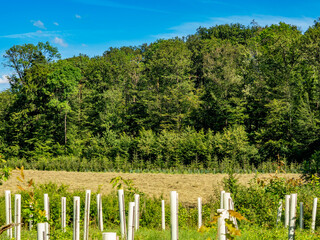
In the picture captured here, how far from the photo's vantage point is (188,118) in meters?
41.6

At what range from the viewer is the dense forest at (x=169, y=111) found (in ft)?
109

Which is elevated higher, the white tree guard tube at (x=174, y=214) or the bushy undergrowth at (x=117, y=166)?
the white tree guard tube at (x=174, y=214)

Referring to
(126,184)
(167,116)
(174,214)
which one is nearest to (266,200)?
(126,184)

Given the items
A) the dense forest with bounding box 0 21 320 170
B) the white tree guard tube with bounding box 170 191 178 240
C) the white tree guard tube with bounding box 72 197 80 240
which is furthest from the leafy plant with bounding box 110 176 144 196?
the dense forest with bounding box 0 21 320 170

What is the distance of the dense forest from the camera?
3325 centimetres

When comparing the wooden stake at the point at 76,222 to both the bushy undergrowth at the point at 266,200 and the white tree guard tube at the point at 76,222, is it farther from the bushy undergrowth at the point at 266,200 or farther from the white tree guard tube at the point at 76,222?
the bushy undergrowth at the point at 266,200

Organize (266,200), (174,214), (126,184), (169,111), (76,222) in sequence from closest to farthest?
(174,214) → (76,222) → (126,184) → (266,200) → (169,111)

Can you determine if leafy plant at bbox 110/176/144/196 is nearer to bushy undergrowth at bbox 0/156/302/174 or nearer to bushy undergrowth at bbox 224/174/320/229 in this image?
bushy undergrowth at bbox 224/174/320/229

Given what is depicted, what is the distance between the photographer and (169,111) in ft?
137

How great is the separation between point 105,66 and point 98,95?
8015 mm

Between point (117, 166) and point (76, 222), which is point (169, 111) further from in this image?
point (76, 222)

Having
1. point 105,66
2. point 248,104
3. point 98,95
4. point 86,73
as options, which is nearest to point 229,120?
point 248,104

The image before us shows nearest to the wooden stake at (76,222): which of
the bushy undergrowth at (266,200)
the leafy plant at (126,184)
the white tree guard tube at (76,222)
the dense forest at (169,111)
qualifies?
the white tree guard tube at (76,222)

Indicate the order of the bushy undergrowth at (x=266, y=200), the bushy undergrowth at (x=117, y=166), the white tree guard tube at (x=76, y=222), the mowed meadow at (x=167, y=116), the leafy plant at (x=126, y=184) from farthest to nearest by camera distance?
the mowed meadow at (x=167, y=116) < the bushy undergrowth at (x=117, y=166) < the bushy undergrowth at (x=266, y=200) < the leafy plant at (x=126, y=184) < the white tree guard tube at (x=76, y=222)
